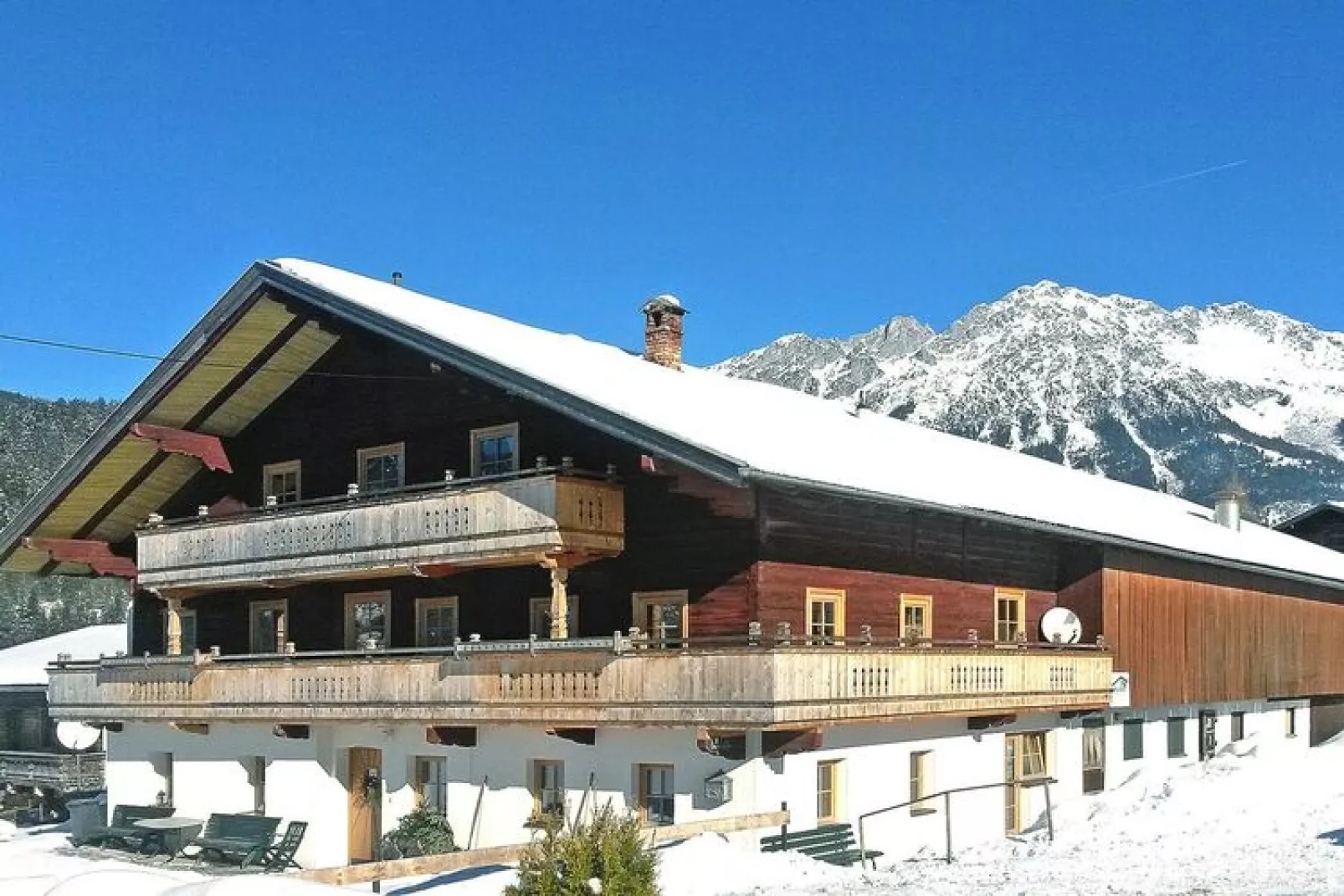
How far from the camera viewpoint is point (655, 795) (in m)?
24.7

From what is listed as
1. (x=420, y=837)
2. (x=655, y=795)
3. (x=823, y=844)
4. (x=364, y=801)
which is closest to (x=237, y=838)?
(x=364, y=801)

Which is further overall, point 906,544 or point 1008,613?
point 1008,613

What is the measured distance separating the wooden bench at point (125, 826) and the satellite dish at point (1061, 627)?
17.4 meters

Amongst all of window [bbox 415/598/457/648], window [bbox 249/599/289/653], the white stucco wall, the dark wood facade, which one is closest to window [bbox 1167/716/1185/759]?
the white stucco wall

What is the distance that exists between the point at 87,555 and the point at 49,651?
760 inches

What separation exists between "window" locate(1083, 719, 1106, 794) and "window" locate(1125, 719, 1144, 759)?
1365mm

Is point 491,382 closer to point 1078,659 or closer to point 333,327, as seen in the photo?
point 333,327

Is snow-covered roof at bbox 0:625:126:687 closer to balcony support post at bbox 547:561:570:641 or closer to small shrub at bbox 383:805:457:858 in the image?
small shrub at bbox 383:805:457:858

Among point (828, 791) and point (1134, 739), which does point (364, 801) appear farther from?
point (1134, 739)

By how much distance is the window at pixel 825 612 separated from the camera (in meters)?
25.6

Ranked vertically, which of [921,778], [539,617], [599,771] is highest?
[539,617]

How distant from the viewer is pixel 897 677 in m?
24.6

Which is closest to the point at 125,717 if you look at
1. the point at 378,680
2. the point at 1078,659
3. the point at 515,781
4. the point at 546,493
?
the point at 378,680

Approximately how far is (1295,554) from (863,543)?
23.0 m
